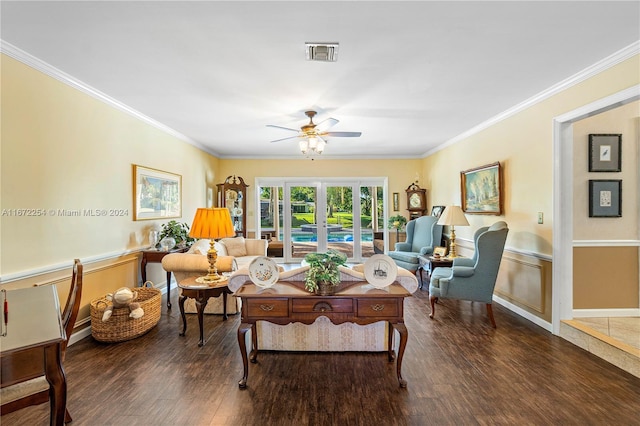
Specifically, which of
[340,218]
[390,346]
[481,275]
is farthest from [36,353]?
[340,218]

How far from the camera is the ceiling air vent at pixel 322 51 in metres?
2.28

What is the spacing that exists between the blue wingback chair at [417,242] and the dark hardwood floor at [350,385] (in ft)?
7.08

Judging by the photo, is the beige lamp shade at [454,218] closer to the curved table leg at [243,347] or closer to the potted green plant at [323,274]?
the potted green plant at [323,274]

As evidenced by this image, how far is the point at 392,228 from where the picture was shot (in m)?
7.02

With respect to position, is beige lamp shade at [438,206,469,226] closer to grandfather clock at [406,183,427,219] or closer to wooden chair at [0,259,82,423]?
grandfather clock at [406,183,427,219]

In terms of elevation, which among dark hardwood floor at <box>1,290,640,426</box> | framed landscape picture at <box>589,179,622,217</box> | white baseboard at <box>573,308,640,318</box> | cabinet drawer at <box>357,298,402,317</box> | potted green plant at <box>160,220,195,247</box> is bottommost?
dark hardwood floor at <box>1,290,640,426</box>

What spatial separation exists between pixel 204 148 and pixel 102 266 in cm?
331

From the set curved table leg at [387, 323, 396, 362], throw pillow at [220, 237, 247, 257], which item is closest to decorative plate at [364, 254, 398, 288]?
curved table leg at [387, 323, 396, 362]

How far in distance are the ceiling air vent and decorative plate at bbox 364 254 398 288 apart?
164cm

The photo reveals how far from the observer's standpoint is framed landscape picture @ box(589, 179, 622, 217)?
3199 mm

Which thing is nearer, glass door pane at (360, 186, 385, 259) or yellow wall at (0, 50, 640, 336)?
yellow wall at (0, 50, 640, 336)

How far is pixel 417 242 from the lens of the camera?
231 inches

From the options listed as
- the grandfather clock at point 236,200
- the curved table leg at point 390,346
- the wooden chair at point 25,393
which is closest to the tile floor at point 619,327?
the curved table leg at point 390,346

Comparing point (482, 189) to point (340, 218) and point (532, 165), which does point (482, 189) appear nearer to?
point (532, 165)
